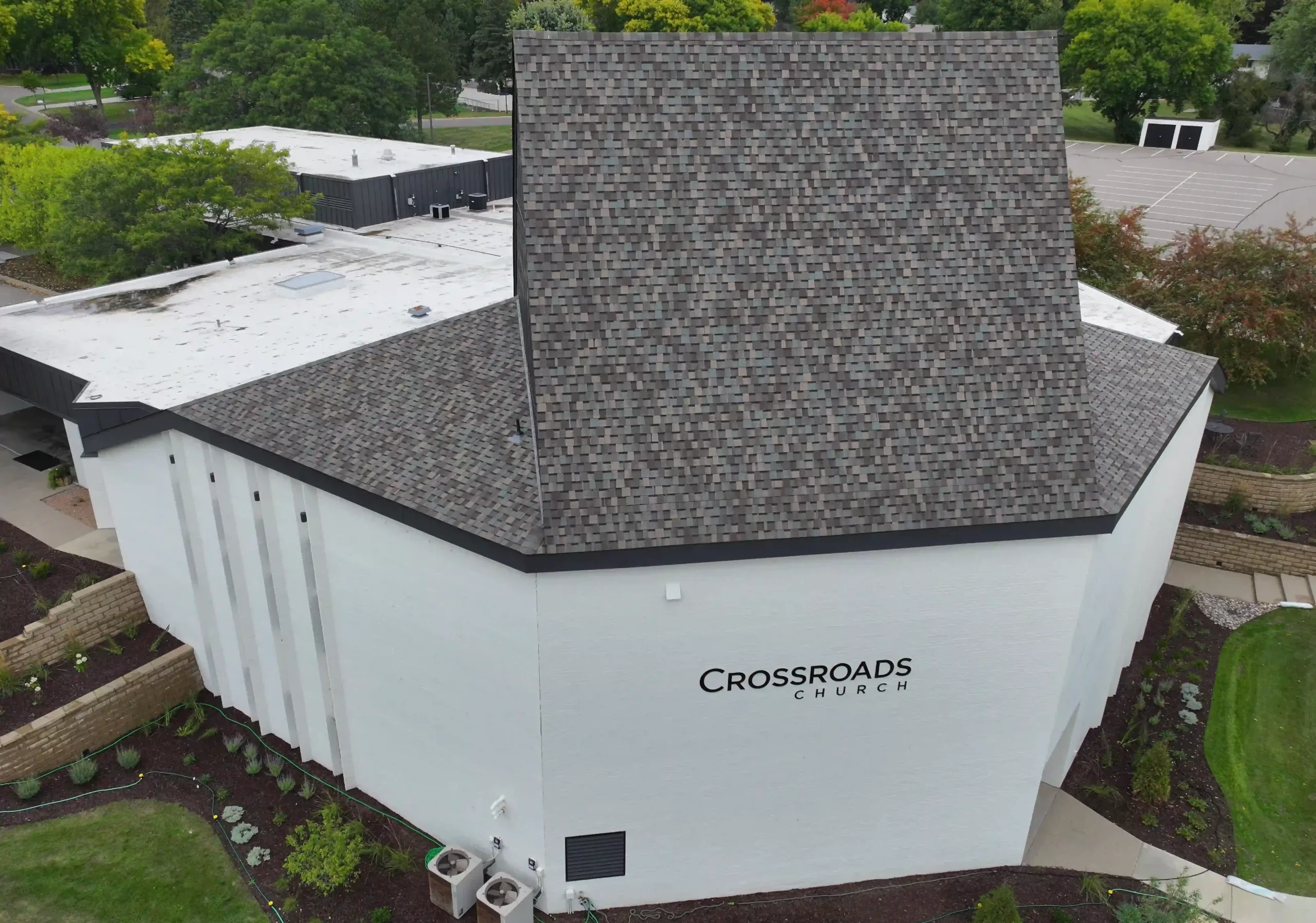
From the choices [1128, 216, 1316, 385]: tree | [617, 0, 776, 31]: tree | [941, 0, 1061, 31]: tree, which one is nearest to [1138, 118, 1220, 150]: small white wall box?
[941, 0, 1061, 31]: tree

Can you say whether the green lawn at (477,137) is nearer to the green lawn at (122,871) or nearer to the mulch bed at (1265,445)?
the mulch bed at (1265,445)

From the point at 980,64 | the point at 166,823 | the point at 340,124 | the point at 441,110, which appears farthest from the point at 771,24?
the point at 166,823

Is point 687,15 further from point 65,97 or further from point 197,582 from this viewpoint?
point 197,582

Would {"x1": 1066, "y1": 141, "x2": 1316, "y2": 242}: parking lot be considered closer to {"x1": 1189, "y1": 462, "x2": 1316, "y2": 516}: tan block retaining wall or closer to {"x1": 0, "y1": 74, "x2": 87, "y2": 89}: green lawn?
{"x1": 1189, "y1": 462, "x2": 1316, "y2": 516}: tan block retaining wall

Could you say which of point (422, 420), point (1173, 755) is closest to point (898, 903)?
point (1173, 755)

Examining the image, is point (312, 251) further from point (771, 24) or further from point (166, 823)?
point (771, 24)

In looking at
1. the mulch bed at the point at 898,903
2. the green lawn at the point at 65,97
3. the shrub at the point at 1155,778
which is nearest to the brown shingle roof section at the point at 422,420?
the mulch bed at the point at 898,903
